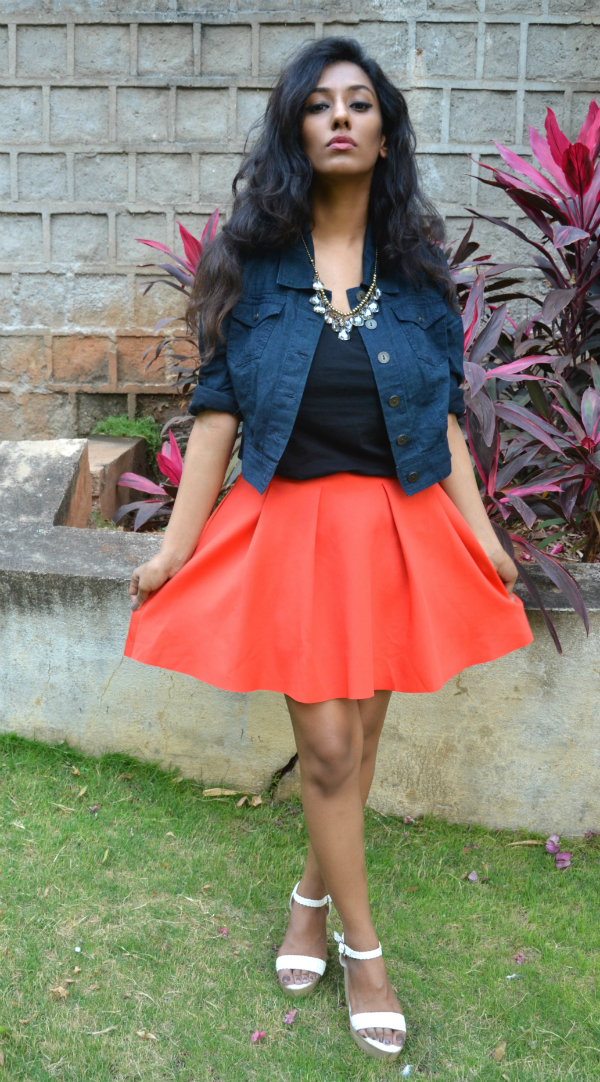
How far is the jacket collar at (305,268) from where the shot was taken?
1.79 metres

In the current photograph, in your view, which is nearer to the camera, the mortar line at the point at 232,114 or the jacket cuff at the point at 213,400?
the jacket cuff at the point at 213,400

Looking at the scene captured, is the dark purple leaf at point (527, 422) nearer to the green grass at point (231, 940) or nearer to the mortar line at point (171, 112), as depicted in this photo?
the green grass at point (231, 940)

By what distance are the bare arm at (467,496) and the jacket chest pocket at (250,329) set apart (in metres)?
0.46

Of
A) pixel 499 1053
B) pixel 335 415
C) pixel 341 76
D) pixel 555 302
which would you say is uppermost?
pixel 341 76

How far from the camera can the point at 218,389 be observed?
181 cm

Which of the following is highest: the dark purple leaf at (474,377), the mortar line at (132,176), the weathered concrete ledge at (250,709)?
the mortar line at (132,176)

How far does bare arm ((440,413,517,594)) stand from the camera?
196 centimetres

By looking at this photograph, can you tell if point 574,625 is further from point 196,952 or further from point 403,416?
point 196,952

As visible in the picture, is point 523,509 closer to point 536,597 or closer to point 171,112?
point 536,597

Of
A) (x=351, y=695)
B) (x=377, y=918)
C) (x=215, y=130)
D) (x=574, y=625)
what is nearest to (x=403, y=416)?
(x=351, y=695)

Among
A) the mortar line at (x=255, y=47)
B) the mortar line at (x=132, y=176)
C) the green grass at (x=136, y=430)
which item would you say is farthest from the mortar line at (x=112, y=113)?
the green grass at (x=136, y=430)

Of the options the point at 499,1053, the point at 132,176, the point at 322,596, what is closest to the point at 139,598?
the point at 322,596

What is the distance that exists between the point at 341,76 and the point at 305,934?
1829 mm

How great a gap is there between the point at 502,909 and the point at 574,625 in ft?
2.47
